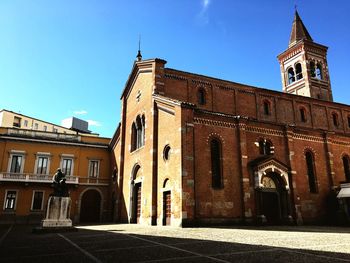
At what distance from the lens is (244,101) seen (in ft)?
85.9

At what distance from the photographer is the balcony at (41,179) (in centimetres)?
2659

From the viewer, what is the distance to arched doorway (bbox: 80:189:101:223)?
28750mm

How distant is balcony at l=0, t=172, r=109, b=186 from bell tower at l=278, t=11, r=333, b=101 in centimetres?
2608

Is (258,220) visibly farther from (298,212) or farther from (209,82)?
(209,82)

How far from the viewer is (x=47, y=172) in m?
28.4

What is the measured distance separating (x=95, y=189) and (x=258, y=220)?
1752cm

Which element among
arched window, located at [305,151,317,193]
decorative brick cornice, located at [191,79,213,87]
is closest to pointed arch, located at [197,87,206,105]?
decorative brick cornice, located at [191,79,213,87]

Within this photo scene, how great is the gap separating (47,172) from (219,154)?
18332 millimetres

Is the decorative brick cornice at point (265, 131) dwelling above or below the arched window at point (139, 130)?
below

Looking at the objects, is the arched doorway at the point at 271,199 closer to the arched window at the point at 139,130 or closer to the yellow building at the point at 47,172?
the arched window at the point at 139,130

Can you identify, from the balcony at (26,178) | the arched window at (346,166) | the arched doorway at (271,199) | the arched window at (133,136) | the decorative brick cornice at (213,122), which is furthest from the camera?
the balcony at (26,178)

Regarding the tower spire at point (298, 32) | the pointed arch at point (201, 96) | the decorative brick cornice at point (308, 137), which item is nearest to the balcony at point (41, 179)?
the pointed arch at point (201, 96)

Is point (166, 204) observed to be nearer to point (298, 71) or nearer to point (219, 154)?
point (219, 154)

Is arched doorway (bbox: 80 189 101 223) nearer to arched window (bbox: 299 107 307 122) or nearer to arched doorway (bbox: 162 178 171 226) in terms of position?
arched doorway (bbox: 162 178 171 226)
